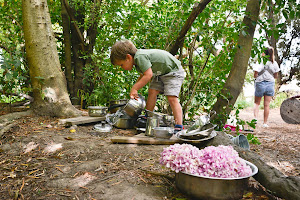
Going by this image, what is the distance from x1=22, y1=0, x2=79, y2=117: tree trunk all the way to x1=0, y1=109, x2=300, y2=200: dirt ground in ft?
1.76

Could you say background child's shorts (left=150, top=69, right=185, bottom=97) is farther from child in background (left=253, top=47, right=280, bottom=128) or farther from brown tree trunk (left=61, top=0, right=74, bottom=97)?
child in background (left=253, top=47, right=280, bottom=128)

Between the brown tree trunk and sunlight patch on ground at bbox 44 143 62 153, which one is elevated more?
the brown tree trunk

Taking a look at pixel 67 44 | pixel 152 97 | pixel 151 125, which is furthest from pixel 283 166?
pixel 67 44

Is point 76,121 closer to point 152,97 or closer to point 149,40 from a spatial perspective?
point 152,97

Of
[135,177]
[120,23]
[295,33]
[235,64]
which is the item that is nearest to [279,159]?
[235,64]

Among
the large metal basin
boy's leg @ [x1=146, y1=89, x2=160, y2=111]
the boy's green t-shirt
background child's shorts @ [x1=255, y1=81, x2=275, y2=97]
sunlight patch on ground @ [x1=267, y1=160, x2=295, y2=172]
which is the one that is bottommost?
sunlight patch on ground @ [x1=267, y1=160, x2=295, y2=172]

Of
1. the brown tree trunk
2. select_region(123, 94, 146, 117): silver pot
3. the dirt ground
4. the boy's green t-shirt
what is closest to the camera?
the dirt ground

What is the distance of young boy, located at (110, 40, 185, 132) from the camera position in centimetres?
296

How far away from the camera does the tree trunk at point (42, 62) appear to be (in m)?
3.31

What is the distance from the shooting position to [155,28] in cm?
400

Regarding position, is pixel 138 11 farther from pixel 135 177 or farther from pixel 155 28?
pixel 135 177

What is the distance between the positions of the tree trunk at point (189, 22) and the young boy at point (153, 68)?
0.68 metres

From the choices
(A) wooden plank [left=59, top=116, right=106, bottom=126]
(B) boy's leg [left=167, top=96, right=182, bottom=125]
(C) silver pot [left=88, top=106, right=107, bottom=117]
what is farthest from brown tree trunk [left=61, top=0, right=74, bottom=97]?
(B) boy's leg [left=167, top=96, right=182, bottom=125]

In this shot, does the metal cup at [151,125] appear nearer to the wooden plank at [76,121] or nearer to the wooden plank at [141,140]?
the wooden plank at [141,140]
